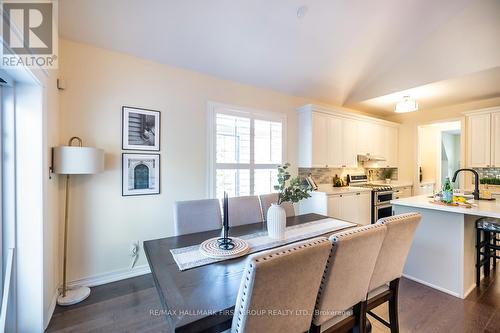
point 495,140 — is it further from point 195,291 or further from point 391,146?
point 195,291

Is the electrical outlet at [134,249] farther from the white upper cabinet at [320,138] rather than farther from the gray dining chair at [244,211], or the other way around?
the white upper cabinet at [320,138]

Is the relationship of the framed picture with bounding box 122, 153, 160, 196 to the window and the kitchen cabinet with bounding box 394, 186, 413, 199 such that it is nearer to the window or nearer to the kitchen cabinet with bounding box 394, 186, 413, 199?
the window

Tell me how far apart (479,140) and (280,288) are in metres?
5.14

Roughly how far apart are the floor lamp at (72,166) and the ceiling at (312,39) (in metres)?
1.23

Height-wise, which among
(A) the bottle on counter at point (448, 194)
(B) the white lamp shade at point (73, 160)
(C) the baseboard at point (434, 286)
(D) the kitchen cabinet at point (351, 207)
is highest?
(B) the white lamp shade at point (73, 160)

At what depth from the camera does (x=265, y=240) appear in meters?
1.76

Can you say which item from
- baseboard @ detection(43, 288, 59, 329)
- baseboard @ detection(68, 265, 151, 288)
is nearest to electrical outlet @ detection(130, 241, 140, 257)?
baseboard @ detection(68, 265, 151, 288)

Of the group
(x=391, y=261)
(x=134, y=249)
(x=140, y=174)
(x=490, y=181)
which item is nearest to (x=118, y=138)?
(x=140, y=174)

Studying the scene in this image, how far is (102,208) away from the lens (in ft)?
8.16

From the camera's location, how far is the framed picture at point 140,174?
2.60 m

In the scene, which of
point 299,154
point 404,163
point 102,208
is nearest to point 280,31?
point 299,154

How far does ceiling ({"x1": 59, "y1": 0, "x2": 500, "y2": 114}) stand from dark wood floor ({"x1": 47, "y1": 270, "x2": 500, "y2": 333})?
104 inches

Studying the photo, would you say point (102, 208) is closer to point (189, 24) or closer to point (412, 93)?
point (189, 24)

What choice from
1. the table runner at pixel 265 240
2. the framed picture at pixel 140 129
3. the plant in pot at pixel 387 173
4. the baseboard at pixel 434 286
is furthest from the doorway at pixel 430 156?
the framed picture at pixel 140 129
